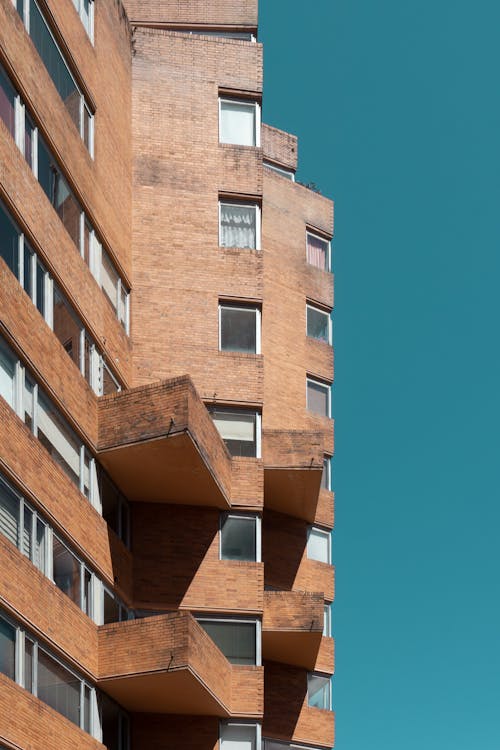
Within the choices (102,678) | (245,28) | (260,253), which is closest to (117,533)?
(102,678)

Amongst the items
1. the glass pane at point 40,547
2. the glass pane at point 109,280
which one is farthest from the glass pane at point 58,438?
the glass pane at point 109,280

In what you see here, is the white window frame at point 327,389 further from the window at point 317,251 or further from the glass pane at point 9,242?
the glass pane at point 9,242

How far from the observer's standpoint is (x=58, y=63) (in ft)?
87.5

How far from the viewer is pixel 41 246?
79.6 ft

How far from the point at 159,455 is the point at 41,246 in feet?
15.6

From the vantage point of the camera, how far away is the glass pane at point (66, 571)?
2369 centimetres

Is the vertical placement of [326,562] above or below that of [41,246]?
below

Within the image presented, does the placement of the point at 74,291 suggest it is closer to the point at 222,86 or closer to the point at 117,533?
the point at 117,533

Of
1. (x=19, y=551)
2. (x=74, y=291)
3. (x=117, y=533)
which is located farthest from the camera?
(x=117, y=533)

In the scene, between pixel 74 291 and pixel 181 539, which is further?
pixel 181 539

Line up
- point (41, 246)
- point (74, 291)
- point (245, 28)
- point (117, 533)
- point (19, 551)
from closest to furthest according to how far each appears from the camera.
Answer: point (19, 551) < point (41, 246) < point (74, 291) < point (117, 533) < point (245, 28)

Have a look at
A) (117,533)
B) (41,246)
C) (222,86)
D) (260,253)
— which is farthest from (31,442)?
(222,86)

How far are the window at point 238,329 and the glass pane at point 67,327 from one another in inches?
222

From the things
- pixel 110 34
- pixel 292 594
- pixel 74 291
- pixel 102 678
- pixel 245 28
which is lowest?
pixel 102 678
